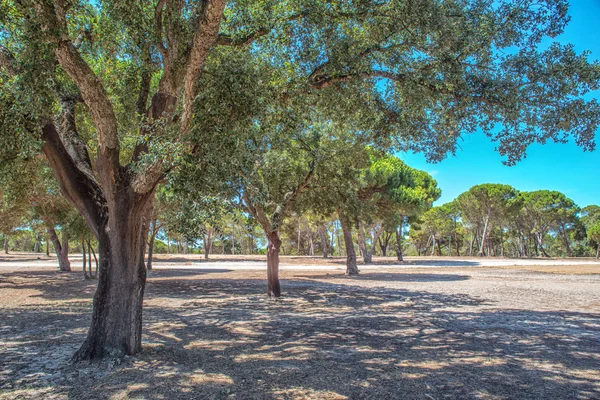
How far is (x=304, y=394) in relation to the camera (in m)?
4.38

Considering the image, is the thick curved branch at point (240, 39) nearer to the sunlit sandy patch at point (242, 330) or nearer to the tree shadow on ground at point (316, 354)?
the tree shadow on ground at point (316, 354)

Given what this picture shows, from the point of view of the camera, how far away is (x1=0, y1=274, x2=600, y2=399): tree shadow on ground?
14.9 feet

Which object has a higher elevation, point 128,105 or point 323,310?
point 128,105

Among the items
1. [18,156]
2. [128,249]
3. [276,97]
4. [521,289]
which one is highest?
[276,97]

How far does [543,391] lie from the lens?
4.48 m

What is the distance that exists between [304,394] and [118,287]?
10.7ft

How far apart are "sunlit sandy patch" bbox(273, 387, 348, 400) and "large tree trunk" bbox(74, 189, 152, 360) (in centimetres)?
276

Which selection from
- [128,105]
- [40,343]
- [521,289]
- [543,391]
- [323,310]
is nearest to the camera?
[543,391]

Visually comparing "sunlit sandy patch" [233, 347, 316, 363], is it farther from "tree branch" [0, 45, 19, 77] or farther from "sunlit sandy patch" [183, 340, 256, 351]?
"tree branch" [0, 45, 19, 77]

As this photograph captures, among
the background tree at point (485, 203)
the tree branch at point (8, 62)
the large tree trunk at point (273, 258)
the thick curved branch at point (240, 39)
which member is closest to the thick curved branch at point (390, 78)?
the thick curved branch at point (240, 39)

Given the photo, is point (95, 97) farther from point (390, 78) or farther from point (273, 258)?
point (273, 258)

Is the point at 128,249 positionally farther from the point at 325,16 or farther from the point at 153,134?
the point at 325,16

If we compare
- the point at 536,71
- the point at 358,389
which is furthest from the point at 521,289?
the point at 358,389

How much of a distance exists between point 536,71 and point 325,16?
3.59 meters
